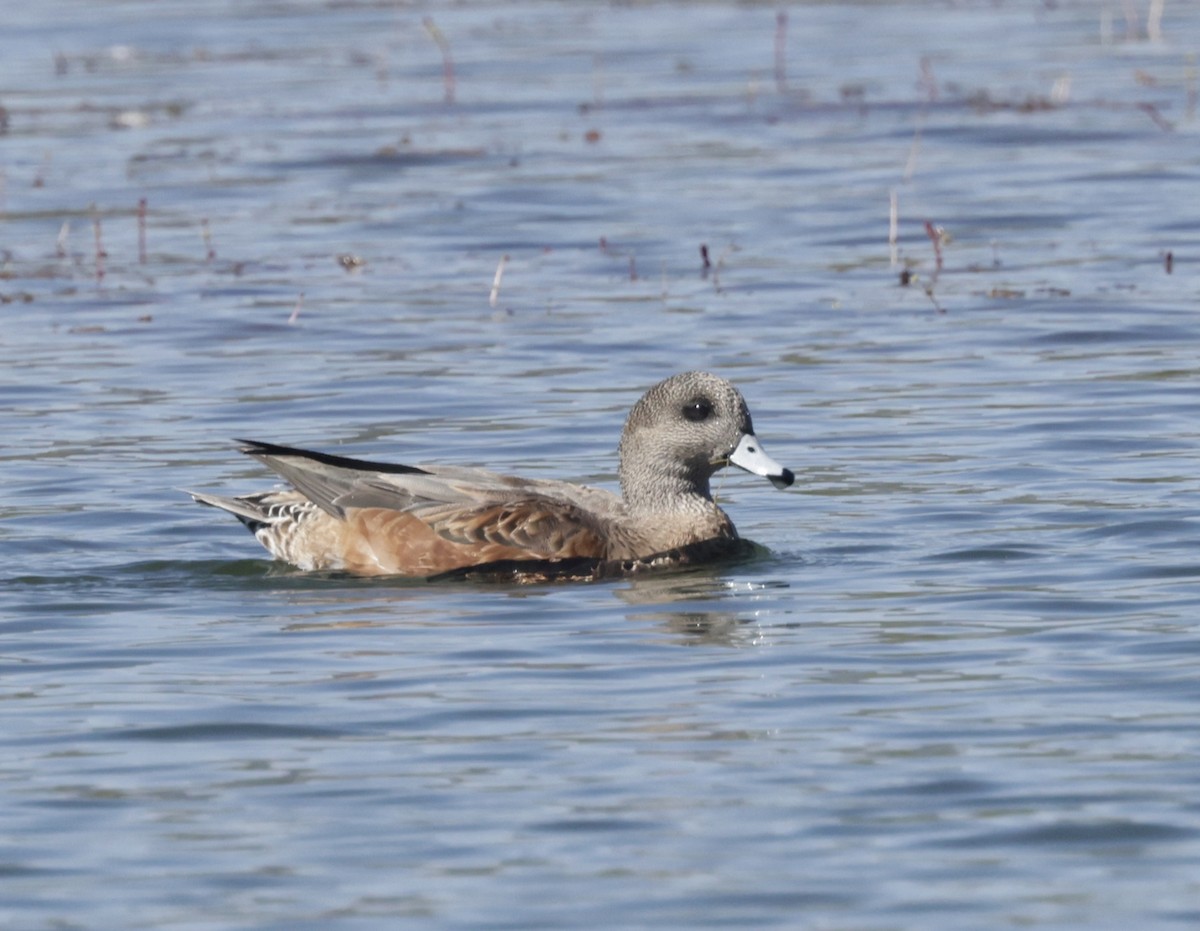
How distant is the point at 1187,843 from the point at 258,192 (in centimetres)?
1504

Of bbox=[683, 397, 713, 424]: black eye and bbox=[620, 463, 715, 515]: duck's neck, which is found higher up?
bbox=[683, 397, 713, 424]: black eye

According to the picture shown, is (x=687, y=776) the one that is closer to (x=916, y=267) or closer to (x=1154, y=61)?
(x=916, y=267)

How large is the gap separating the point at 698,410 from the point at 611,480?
1563mm

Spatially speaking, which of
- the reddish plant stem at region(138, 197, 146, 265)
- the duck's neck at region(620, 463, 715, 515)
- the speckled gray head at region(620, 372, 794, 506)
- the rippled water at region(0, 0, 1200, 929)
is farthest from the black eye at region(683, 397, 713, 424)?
the reddish plant stem at region(138, 197, 146, 265)

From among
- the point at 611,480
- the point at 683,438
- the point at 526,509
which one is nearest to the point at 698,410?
the point at 683,438

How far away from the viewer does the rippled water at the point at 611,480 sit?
641cm

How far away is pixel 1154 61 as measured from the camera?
2591cm

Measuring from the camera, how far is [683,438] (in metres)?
10.3

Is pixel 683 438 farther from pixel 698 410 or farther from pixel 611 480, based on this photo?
pixel 611 480

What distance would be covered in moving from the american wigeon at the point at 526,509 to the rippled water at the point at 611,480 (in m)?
0.23

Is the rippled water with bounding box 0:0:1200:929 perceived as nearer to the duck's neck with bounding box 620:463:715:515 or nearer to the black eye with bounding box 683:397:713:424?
the duck's neck with bounding box 620:463:715:515

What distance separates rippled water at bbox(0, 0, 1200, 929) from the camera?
21.0 ft

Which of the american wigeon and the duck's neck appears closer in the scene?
the american wigeon

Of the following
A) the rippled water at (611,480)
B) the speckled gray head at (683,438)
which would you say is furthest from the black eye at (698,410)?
the rippled water at (611,480)
